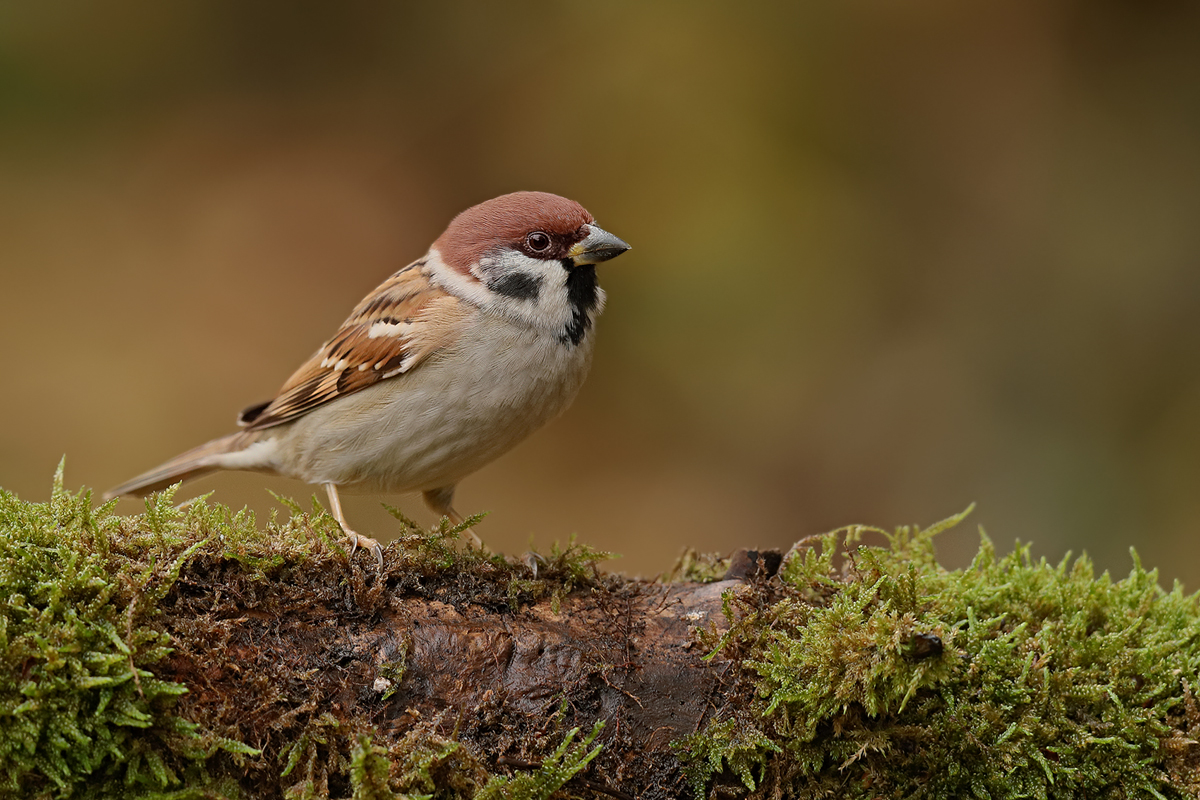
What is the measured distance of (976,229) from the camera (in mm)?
8016

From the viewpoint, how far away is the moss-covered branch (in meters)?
2.38

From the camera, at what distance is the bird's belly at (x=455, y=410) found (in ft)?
13.0

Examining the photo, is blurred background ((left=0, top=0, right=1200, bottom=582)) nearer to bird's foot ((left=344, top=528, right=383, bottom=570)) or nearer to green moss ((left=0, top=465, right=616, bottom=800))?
bird's foot ((left=344, top=528, right=383, bottom=570))

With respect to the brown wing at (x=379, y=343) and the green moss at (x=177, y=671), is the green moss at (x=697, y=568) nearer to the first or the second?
the green moss at (x=177, y=671)

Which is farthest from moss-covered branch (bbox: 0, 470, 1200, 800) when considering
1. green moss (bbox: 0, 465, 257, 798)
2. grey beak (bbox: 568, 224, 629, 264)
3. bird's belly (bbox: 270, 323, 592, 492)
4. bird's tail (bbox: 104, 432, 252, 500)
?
bird's tail (bbox: 104, 432, 252, 500)

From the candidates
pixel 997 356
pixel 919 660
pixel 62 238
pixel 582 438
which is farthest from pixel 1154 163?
pixel 62 238

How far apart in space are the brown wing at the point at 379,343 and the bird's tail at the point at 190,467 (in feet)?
0.79

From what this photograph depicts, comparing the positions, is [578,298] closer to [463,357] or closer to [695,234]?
[463,357]

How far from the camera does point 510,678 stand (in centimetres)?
280

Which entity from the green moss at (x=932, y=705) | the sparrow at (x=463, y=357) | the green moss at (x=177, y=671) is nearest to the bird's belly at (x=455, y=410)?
the sparrow at (x=463, y=357)

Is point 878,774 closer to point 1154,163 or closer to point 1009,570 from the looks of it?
point 1009,570

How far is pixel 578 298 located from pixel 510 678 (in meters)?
1.96

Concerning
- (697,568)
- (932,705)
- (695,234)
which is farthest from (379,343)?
(695,234)

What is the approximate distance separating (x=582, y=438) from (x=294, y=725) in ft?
20.1
